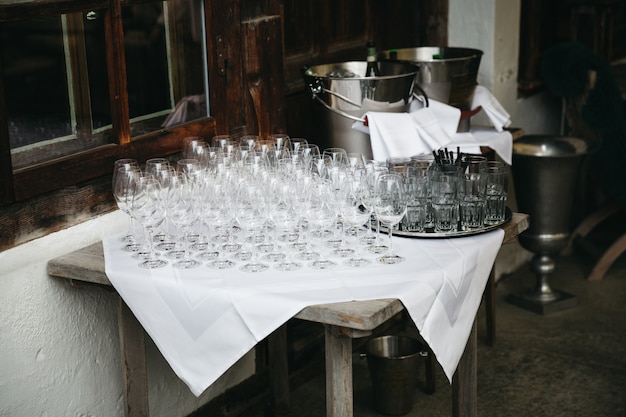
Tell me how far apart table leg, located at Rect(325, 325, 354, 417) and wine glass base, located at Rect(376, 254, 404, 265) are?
0.99 feet

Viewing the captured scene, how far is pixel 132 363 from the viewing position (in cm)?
283

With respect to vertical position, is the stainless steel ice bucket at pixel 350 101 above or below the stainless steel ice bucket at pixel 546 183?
above

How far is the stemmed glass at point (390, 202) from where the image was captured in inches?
106

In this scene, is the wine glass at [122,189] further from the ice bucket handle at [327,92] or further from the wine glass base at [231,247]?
the ice bucket handle at [327,92]

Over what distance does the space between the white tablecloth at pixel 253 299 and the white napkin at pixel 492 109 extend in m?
1.68

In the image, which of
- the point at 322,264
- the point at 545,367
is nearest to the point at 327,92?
the point at 322,264

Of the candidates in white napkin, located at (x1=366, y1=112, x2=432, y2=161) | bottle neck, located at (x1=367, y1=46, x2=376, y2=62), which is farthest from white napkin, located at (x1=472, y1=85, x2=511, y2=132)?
white napkin, located at (x1=366, y1=112, x2=432, y2=161)

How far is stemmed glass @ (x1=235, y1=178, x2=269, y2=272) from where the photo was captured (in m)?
2.71

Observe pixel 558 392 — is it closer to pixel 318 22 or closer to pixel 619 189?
pixel 619 189

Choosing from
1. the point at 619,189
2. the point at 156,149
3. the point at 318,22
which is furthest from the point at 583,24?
the point at 156,149

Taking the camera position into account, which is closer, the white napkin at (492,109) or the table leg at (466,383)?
the table leg at (466,383)

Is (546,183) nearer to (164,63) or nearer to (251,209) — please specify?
(164,63)

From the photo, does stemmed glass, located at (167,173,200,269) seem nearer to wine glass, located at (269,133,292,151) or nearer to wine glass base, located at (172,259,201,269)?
wine glass base, located at (172,259,201,269)

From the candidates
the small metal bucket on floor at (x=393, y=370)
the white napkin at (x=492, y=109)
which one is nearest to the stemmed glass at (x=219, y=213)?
the small metal bucket on floor at (x=393, y=370)
